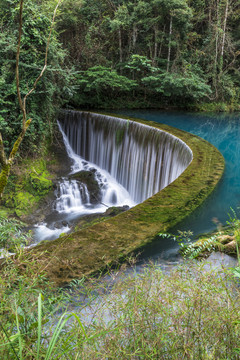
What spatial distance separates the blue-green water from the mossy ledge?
0.17m

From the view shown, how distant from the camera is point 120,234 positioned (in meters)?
3.51

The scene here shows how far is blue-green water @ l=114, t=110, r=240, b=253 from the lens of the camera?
14.2ft

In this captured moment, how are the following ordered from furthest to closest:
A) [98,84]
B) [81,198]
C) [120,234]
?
[98,84] → [81,198] → [120,234]

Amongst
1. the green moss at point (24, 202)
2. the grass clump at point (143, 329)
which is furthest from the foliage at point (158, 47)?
the grass clump at point (143, 329)

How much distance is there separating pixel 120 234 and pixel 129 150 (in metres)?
6.82

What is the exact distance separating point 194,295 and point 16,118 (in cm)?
788

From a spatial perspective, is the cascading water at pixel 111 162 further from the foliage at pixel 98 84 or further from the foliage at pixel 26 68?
the foliage at pixel 98 84

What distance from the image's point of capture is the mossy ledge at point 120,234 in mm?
2791

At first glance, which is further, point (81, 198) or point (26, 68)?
point (81, 198)

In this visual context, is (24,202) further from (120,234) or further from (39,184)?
(120,234)

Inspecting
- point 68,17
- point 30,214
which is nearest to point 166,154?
point 30,214

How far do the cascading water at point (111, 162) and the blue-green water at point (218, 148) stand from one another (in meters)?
1.54

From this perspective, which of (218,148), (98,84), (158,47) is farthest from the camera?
(158,47)


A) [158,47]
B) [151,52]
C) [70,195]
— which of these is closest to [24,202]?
[70,195]
